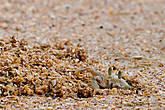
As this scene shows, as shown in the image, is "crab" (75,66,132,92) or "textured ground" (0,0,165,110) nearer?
"textured ground" (0,0,165,110)

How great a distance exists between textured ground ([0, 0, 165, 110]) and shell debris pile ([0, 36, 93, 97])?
5 centimetres

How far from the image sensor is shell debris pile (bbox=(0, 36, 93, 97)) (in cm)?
231

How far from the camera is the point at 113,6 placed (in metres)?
5.57

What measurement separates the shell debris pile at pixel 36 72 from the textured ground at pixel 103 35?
0.05m

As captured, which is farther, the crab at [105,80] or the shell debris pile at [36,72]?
the crab at [105,80]

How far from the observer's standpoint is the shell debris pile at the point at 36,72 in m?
2.31

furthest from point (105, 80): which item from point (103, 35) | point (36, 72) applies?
point (103, 35)

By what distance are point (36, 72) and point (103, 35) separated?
78.2 inches

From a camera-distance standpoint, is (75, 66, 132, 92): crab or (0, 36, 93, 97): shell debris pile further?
(75, 66, 132, 92): crab

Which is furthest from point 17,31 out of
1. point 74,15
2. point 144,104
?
point 144,104

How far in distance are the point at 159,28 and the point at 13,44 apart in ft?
9.03

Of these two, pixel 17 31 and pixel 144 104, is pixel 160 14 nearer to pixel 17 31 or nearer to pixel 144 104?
pixel 17 31

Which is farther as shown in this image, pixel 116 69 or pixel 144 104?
pixel 116 69

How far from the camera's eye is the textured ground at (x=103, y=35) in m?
2.25
